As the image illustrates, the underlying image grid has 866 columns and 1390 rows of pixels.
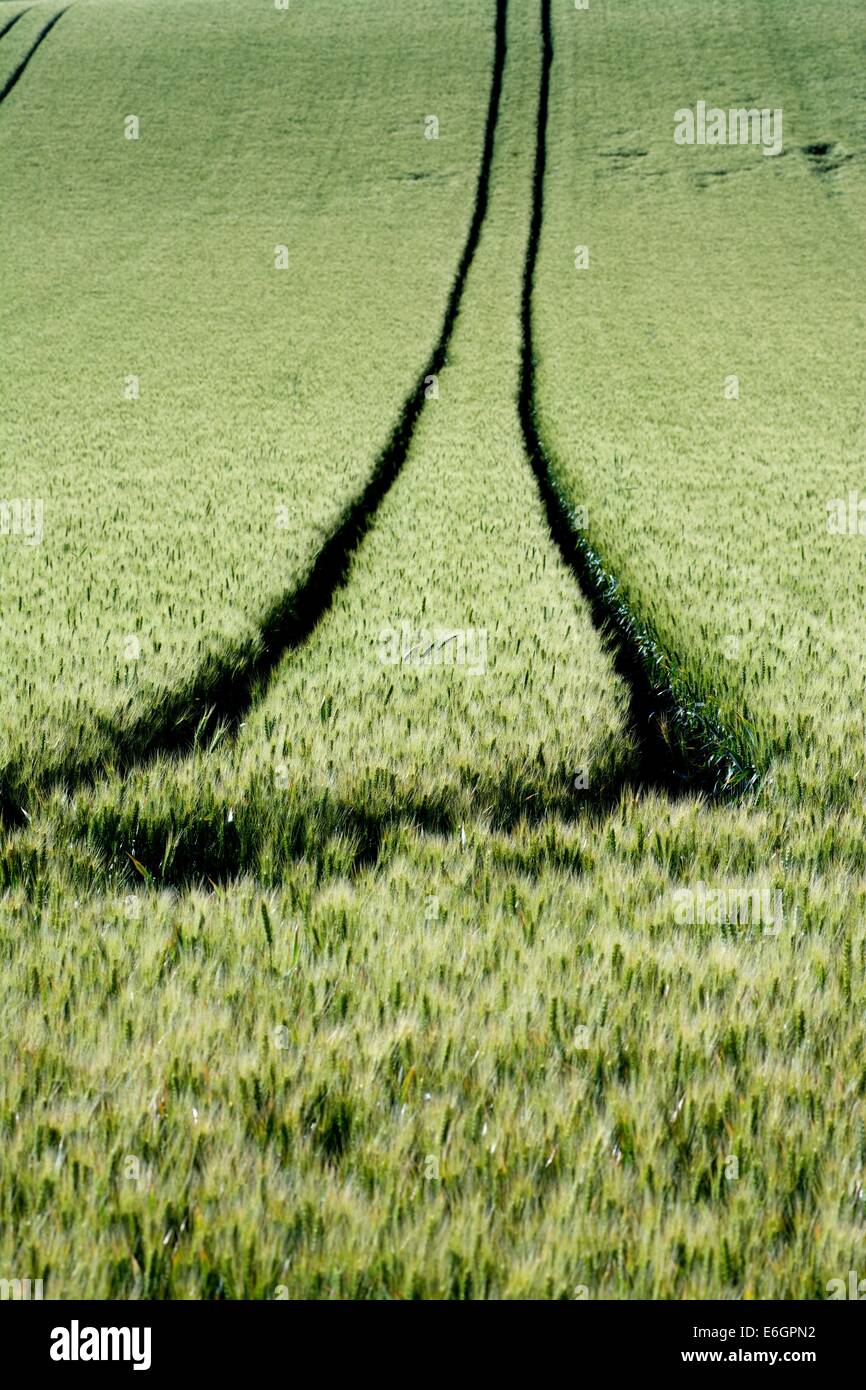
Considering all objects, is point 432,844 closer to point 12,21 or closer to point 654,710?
point 654,710

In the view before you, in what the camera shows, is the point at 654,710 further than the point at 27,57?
No

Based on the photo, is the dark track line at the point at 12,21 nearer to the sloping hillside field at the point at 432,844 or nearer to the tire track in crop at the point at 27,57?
the tire track in crop at the point at 27,57

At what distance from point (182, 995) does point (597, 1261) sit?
1.29 m

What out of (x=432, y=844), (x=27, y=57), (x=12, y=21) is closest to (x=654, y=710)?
(x=432, y=844)

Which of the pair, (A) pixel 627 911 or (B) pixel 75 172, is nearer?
(A) pixel 627 911

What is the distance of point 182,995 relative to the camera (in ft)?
8.47

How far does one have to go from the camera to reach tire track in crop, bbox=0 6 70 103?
47875 millimetres

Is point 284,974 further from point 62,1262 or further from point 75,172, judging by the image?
point 75,172

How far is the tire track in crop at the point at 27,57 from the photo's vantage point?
47.9m

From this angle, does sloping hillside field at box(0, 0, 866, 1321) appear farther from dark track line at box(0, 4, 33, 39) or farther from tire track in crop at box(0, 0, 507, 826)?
dark track line at box(0, 4, 33, 39)

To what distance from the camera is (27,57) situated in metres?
50.6

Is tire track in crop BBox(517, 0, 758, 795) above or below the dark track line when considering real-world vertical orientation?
below

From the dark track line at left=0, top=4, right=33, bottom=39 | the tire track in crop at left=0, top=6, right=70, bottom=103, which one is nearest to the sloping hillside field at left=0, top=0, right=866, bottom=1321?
the tire track in crop at left=0, top=6, right=70, bottom=103
